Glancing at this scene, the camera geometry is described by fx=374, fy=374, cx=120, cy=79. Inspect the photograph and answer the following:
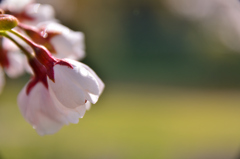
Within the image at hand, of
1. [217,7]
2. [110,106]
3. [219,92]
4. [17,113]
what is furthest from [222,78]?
[17,113]

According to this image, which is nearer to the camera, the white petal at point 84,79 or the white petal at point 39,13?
the white petal at point 84,79

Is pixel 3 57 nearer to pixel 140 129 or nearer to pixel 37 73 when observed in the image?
pixel 37 73

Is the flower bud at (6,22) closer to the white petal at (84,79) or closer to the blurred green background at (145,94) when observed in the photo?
the white petal at (84,79)

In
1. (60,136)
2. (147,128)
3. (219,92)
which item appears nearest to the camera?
(60,136)

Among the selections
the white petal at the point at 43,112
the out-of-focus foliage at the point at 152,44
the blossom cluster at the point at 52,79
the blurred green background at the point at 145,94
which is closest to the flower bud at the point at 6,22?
the blossom cluster at the point at 52,79

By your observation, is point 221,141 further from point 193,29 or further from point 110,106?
point 193,29

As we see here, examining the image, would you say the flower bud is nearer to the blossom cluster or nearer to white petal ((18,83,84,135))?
the blossom cluster

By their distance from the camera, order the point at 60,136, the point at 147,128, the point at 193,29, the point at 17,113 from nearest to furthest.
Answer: the point at 60,136
the point at 147,128
the point at 17,113
the point at 193,29
